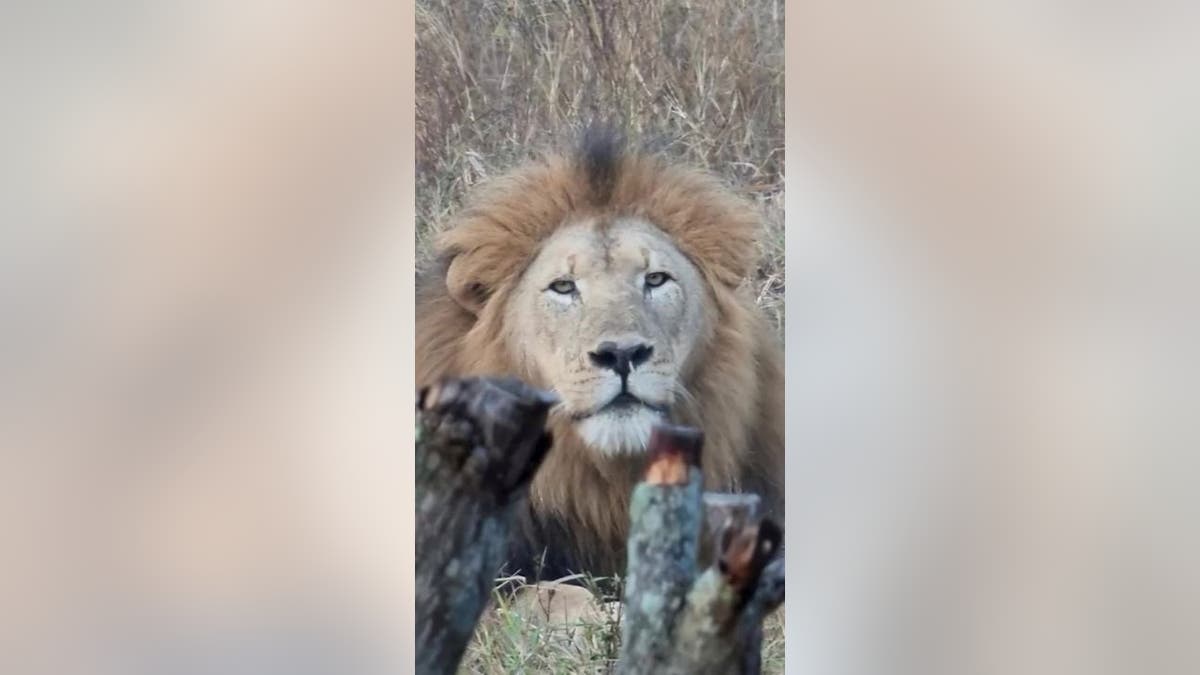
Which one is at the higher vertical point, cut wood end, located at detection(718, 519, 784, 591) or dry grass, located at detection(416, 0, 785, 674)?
dry grass, located at detection(416, 0, 785, 674)

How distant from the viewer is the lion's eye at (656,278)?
1.89 metres

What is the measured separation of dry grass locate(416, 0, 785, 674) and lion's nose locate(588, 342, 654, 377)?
26 cm

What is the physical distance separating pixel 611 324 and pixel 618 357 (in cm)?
6

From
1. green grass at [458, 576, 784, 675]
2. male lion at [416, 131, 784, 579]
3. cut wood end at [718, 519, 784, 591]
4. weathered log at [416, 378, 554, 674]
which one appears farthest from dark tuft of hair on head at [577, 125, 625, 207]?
green grass at [458, 576, 784, 675]

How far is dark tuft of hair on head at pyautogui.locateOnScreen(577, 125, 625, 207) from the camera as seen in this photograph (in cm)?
188

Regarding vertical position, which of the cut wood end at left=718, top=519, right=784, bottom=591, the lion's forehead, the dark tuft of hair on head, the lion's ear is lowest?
the cut wood end at left=718, top=519, right=784, bottom=591

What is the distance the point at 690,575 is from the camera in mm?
1863
